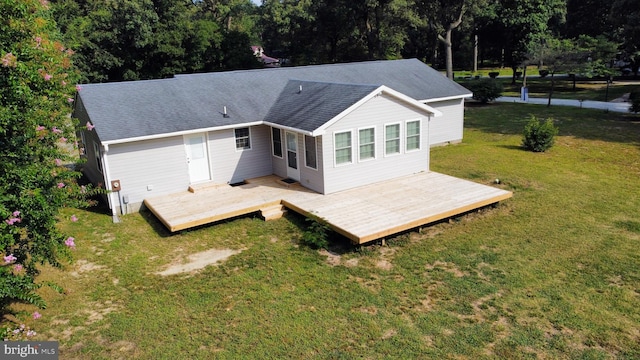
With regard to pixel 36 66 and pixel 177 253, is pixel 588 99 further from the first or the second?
pixel 36 66

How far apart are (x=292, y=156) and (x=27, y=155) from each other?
8.80 m

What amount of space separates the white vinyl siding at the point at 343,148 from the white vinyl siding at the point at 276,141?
2610 mm

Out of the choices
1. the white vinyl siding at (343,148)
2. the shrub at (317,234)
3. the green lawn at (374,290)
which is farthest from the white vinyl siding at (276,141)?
the shrub at (317,234)

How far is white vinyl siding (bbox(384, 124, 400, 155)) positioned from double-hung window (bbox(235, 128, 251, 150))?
15.4 feet

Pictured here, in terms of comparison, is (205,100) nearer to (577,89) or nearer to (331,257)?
(331,257)

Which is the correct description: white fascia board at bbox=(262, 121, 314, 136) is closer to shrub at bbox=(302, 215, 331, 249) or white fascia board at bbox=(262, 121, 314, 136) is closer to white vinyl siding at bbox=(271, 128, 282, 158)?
white vinyl siding at bbox=(271, 128, 282, 158)

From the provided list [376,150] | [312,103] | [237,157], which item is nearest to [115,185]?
[237,157]

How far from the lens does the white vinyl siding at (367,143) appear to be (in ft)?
47.6

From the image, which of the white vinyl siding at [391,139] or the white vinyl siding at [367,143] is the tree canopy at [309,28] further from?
the white vinyl siding at [367,143]

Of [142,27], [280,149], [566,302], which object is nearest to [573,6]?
[142,27]

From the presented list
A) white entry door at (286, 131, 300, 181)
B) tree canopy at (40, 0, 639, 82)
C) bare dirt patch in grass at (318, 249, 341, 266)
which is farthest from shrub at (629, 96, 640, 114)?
bare dirt patch in grass at (318, 249, 341, 266)

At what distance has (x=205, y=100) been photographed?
53.5 ft

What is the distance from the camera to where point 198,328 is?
8438mm

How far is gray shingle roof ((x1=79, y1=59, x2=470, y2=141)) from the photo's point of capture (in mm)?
14234
